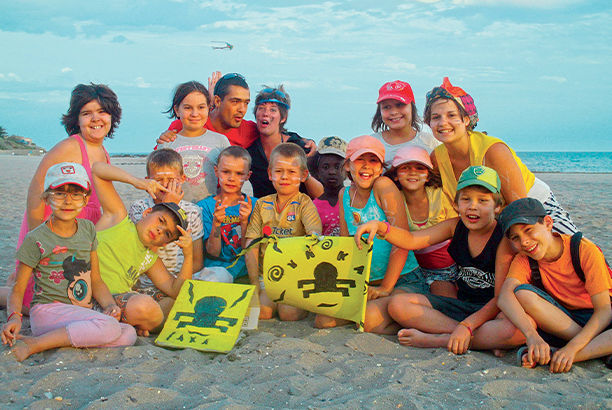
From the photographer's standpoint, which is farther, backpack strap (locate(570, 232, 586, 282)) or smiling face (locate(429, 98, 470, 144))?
smiling face (locate(429, 98, 470, 144))

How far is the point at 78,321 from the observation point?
3.12 meters

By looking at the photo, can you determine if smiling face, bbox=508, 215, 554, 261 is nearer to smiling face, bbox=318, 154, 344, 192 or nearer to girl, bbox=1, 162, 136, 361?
smiling face, bbox=318, 154, 344, 192

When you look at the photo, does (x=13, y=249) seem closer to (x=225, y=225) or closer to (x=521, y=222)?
(x=225, y=225)

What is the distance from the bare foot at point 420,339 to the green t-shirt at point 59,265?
2326 millimetres

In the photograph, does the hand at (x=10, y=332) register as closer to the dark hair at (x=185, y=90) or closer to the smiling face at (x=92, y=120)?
the smiling face at (x=92, y=120)

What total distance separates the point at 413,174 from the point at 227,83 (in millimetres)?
2603

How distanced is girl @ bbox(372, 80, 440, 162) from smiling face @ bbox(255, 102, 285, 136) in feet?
4.05

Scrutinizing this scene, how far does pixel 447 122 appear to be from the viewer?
3953 millimetres

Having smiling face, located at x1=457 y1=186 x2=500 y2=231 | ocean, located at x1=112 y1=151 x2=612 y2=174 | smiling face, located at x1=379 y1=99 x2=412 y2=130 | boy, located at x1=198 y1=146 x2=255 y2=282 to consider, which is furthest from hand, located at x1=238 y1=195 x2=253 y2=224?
ocean, located at x1=112 y1=151 x2=612 y2=174

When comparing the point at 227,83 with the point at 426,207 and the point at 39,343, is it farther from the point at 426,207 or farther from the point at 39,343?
the point at 39,343

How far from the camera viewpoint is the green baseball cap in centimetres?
336

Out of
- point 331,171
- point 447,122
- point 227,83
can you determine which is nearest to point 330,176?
point 331,171

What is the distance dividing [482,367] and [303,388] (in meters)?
1.21

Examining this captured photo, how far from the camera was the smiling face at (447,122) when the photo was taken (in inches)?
156
